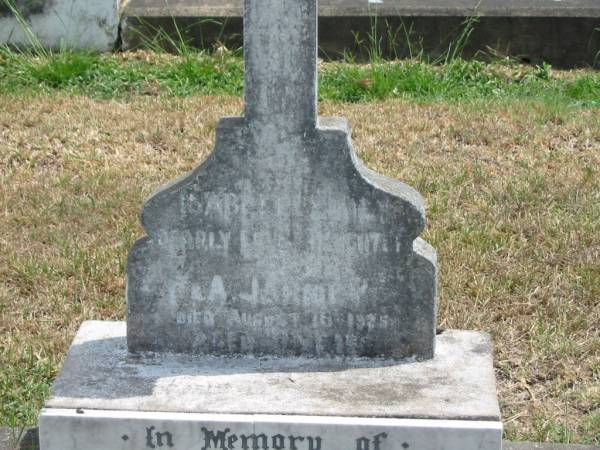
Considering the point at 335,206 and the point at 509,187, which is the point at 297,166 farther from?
the point at 509,187

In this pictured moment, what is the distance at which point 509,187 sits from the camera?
6.27 meters

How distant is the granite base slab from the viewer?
3607 mm

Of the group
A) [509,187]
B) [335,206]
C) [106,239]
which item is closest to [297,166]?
[335,206]

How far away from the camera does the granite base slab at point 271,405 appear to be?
361 centimetres

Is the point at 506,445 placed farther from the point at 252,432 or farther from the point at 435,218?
the point at 435,218

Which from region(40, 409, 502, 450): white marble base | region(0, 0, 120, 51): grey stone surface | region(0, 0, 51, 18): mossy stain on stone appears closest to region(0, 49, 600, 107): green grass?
region(0, 0, 120, 51): grey stone surface

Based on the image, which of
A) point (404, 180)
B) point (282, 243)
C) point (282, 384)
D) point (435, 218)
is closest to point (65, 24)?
point (404, 180)

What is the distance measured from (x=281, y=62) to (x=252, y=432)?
3.48 feet

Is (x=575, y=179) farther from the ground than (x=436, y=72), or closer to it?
closer to it

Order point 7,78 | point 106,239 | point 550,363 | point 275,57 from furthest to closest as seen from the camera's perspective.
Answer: point 7,78
point 106,239
point 550,363
point 275,57

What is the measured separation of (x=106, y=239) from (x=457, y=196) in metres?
1.69

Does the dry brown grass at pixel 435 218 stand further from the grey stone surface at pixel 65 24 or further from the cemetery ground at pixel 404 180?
the grey stone surface at pixel 65 24

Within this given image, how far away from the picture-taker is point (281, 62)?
3.72 metres

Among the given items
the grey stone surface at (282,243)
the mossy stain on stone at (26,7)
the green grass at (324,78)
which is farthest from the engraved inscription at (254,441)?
the mossy stain on stone at (26,7)
